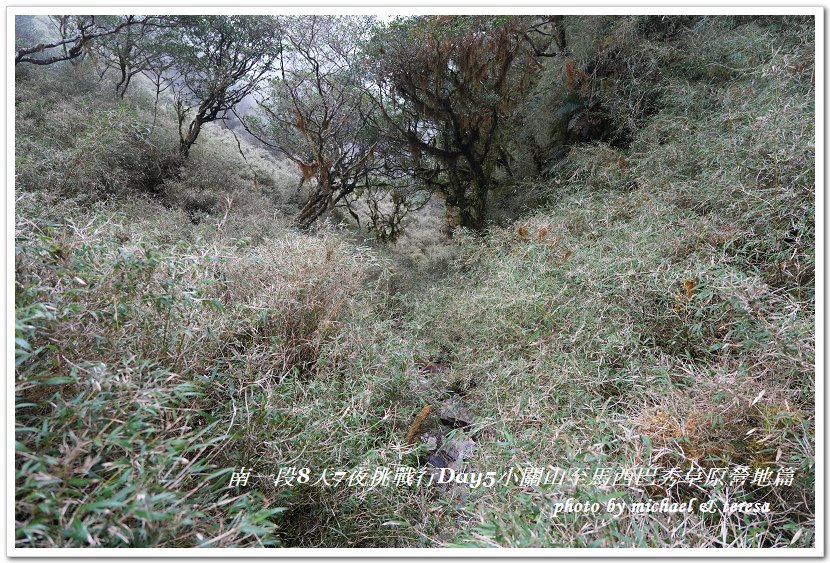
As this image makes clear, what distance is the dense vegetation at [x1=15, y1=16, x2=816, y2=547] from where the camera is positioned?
1.09 m

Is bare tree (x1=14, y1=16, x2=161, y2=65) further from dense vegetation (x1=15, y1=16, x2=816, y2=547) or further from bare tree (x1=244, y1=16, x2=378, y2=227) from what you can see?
bare tree (x1=244, y1=16, x2=378, y2=227)

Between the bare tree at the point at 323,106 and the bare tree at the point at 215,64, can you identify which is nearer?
the bare tree at the point at 215,64

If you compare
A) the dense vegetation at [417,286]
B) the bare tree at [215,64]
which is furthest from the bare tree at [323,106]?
the bare tree at [215,64]

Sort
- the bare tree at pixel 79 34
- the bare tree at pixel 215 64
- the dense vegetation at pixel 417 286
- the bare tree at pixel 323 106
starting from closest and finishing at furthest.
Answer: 1. the dense vegetation at pixel 417 286
2. the bare tree at pixel 79 34
3. the bare tree at pixel 215 64
4. the bare tree at pixel 323 106

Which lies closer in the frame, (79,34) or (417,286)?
(79,34)

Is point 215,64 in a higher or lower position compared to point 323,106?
higher

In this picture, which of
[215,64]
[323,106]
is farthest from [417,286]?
[215,64]

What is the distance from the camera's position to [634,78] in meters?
3.75

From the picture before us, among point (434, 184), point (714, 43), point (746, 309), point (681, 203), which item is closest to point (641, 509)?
point (746, 309)

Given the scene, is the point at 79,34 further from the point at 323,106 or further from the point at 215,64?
the point at 323,106

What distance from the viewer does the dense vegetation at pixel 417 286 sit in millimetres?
1092

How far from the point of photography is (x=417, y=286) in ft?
13.3

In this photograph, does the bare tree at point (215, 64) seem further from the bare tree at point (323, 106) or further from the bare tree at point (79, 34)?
the bare tree at point (79, 34)
